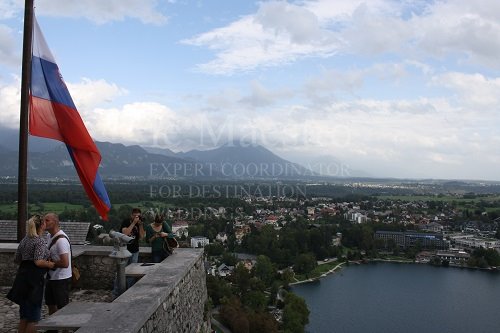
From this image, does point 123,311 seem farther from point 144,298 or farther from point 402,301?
point 402,301

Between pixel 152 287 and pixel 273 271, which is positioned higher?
pixel 152 287

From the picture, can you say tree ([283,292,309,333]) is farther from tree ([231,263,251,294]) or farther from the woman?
the woman

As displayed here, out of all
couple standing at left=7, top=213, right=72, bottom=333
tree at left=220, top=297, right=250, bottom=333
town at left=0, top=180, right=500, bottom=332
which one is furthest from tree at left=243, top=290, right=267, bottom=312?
couple standing at left=7, top=213, right=72, bottom=333

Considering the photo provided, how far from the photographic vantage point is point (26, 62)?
549cm

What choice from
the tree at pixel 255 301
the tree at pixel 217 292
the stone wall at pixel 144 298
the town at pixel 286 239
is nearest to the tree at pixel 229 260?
the town at pixel 286 239

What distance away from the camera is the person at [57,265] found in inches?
160

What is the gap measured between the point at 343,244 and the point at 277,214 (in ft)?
71.2

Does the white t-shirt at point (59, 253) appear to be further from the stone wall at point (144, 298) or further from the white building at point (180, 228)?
the white building at point (180, 228)

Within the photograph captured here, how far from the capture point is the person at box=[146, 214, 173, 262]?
556 cm

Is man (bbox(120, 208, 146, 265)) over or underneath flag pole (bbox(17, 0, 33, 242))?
underneath

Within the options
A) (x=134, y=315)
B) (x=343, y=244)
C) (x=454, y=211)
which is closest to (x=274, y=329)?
(x=134, y=315)

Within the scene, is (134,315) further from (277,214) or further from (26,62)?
(277,214)

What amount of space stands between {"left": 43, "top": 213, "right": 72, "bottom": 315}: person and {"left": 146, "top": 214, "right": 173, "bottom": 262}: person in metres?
1.40

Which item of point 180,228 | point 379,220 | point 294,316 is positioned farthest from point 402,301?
point 379,220
